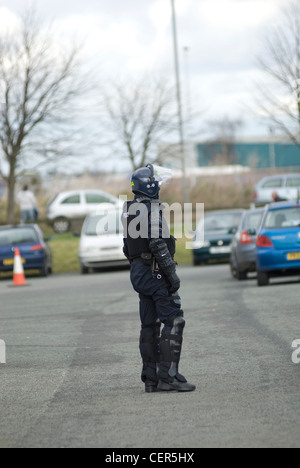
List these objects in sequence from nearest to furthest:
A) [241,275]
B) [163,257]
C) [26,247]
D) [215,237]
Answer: [163,257], [241,275], [26,247], [215,237]

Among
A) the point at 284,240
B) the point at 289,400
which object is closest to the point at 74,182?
the point at 284,240

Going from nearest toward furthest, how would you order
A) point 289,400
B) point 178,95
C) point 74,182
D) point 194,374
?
point 289,400
point 194,374
point 178,95
point 74,182

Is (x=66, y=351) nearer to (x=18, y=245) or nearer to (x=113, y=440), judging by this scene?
(x=113, y=440)

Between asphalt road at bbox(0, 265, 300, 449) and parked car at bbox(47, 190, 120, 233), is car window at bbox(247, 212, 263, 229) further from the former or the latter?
parked car at bbox(47, 190, 120, 233)

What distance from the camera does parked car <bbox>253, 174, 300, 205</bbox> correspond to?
114ft

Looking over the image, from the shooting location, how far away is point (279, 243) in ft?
56.0

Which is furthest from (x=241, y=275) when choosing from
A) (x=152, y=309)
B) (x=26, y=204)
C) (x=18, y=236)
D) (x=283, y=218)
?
(x=26, y=204)

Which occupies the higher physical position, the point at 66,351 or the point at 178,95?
the point at 178,95

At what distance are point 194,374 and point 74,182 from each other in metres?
44.9

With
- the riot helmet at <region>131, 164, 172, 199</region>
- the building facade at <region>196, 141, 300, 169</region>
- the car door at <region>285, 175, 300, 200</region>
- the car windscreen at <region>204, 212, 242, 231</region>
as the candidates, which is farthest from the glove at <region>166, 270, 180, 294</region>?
the building facade at <region>196, 141, 300, 169</region>

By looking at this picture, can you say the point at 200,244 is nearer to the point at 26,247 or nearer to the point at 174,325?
the point at 26,247

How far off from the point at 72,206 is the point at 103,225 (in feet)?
31.1

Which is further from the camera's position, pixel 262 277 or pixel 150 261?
pixel 262 277

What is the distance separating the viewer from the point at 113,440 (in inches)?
229
